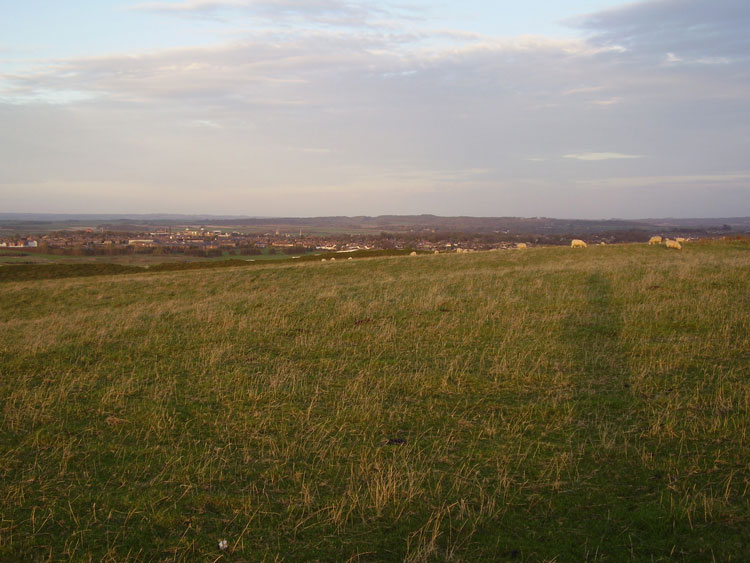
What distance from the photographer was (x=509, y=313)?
13.6 metres

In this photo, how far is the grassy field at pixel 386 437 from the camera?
4.47 meters

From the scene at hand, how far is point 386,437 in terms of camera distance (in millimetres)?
6430

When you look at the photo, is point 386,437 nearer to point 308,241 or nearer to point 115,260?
point 115,260

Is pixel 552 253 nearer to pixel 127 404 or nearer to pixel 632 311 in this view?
pixel 632 311

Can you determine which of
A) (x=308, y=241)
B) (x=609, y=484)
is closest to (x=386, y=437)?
(x=609, y=484)

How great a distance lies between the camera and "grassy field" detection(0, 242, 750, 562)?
14.7ft

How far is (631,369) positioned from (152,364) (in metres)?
8.55

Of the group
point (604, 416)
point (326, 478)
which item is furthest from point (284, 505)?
point (604, 416)

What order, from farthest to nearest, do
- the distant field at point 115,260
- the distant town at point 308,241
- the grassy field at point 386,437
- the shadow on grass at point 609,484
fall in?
the distant town at point 308,241 < the distant field at point 115,260 < the grassy field at point 386,437 < the shadow on grass at point 609,484

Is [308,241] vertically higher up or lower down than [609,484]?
higher up

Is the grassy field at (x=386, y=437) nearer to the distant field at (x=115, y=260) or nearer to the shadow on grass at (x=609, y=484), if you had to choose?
the shadow on grass at (x=609, y=484)

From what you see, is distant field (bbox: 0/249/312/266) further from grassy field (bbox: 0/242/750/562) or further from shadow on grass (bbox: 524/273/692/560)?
shadow on grass (bbox: 524/273/692/560)

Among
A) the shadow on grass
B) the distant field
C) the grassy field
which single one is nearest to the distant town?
the distant field

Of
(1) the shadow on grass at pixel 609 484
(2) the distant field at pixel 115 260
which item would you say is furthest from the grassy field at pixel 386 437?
(2) the distant field at pixel 115 260
